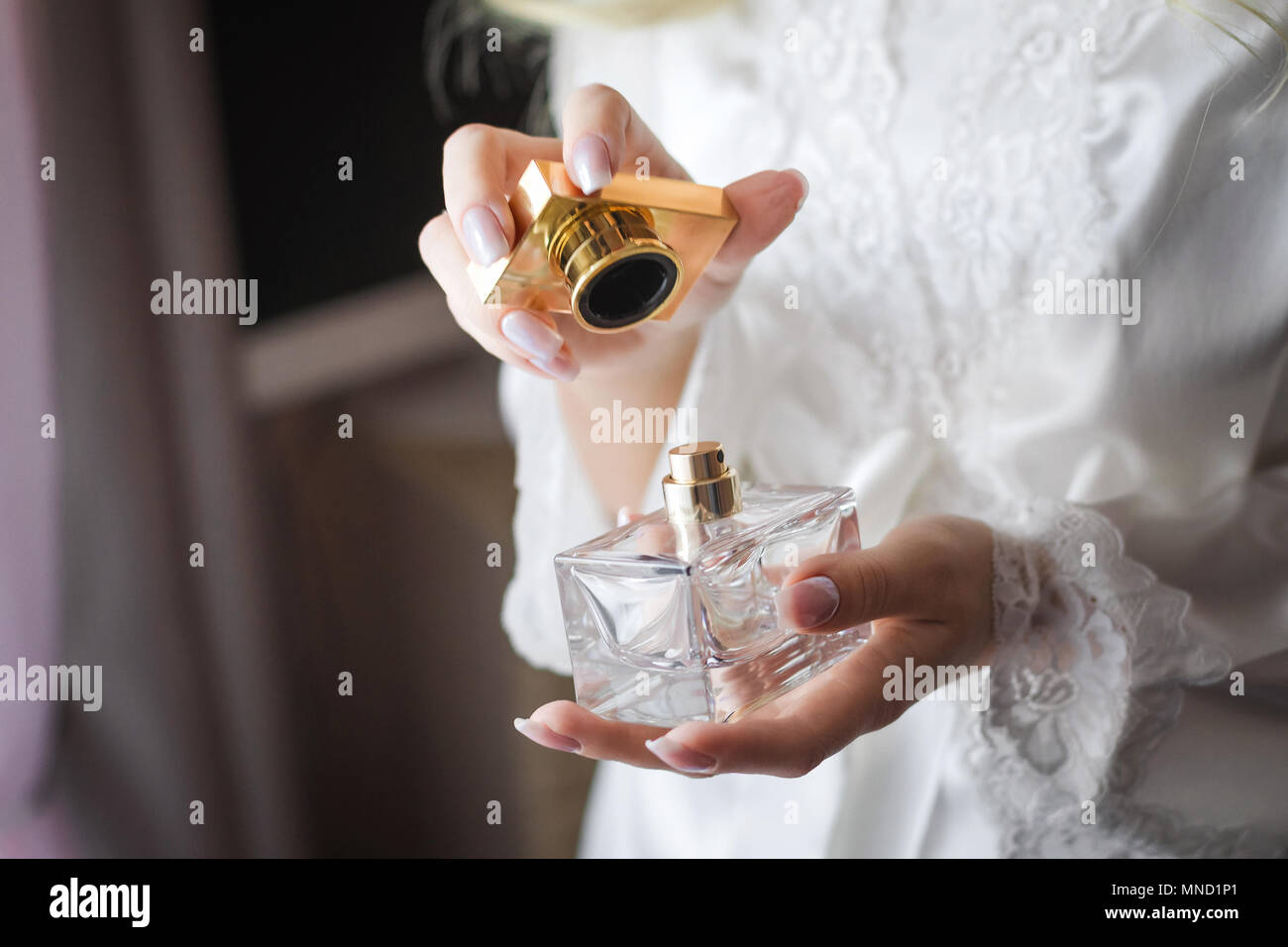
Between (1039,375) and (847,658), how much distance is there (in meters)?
0.22

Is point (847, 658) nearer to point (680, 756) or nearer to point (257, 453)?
point (680, 756)

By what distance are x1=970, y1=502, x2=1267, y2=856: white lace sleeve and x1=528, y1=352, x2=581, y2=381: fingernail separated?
24cm

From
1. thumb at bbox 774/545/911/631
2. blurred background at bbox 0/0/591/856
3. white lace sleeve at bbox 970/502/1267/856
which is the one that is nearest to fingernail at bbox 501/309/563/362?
thumb at bbox 774/545/911/631

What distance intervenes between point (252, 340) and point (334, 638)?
Result: 0.36 metres

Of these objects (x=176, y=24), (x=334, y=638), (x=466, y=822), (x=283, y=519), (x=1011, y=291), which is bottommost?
(x=466, y=822)

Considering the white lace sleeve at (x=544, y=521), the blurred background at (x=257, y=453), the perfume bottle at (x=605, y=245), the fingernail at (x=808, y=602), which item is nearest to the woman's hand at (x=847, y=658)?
the fingernail at (x=808, y=602)

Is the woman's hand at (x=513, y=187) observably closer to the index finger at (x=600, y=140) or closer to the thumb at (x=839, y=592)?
the index finger at (x=600, y=140)

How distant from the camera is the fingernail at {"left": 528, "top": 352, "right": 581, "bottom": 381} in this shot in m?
0.40

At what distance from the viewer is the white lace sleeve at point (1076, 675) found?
0.47m

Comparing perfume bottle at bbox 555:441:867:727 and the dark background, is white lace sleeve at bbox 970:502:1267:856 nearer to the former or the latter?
perfume bottle at bbox 555:441:867:727

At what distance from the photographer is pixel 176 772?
2.89ft

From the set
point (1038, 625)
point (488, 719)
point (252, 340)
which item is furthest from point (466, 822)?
point (1038, 625)

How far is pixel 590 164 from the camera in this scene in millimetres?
336

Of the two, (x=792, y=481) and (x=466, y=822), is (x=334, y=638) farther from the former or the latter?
(x=792, y=481)
